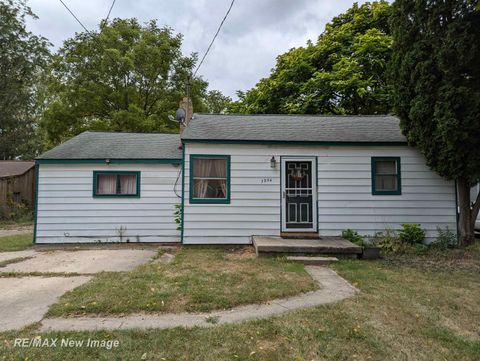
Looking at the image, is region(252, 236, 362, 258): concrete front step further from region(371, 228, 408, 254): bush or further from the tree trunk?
the tree trunk

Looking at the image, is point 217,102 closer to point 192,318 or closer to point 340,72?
point 340,72

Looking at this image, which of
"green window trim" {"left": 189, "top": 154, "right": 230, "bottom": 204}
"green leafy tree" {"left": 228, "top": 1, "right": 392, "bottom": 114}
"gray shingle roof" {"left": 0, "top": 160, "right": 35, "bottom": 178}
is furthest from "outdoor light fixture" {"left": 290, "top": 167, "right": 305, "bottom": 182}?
"gray shingle roof" {"left": 0, "top": 160, "right": 35, "bottom": 178}

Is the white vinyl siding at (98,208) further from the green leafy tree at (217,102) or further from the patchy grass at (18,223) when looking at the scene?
the green leafy tree at (217,102)

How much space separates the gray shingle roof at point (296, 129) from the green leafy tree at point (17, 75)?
65.8 feet

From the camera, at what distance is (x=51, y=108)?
16219mm

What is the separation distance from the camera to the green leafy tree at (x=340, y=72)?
13.7 metres

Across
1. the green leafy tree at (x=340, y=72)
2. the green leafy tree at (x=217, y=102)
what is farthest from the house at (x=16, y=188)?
the green leafy tree at (x=217, y=102)

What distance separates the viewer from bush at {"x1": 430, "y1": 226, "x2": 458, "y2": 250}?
278 inches

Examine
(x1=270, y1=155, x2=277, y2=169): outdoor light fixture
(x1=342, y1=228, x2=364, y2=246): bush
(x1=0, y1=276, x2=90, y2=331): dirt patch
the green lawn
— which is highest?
(x1=270, y1=155, x2=277, y2=169): outdoor light fixture

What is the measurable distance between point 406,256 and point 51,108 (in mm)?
18763

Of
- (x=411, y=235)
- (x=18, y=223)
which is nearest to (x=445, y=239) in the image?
(x=411, y=235)

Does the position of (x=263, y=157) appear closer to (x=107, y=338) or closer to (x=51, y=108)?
(x=107, y=338)

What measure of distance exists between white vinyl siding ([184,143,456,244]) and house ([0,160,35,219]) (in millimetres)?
10878

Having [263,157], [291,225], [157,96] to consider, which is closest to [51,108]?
[157,96]
